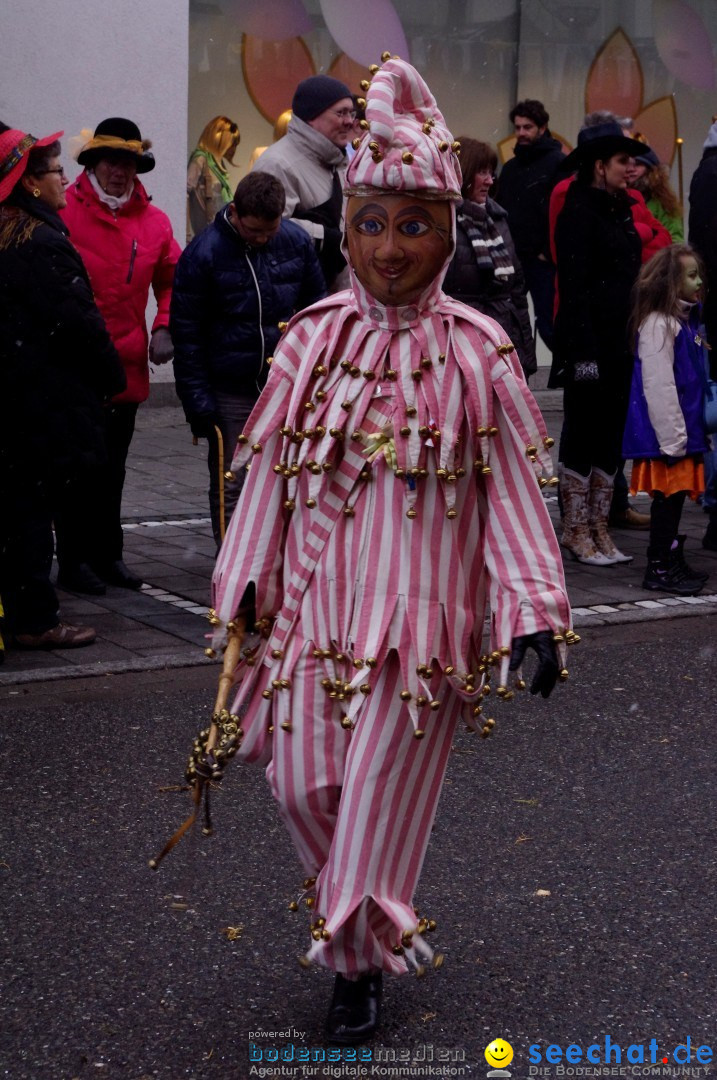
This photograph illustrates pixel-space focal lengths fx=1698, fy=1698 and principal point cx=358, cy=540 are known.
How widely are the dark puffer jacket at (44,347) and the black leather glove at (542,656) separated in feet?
11.9

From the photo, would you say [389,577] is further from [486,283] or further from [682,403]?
[486,283]

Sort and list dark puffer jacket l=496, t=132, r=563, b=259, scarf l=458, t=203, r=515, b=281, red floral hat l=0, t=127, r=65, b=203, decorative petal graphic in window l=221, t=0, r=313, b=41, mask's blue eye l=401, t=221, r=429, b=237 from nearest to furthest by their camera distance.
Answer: mask's blue eye l=401, t=221, r=429, b=237 < red floral hat l=0, t=127, r=65, b=203 < scarf l=458, t=203, r=515, b=281 < dark puffer jacket l=496, t=132, r=563, b=259 < decorative petal graphic in window l=221, t=0, r=313, b=41

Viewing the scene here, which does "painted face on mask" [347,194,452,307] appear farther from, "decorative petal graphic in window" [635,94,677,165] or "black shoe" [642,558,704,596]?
"decorative petal graphic in window" [635,94,677,165]

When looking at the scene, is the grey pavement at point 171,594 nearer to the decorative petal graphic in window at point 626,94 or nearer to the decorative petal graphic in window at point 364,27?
the decorative petal graphic in window at point 364,27

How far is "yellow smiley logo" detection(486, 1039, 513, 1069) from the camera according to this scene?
3641 millimetres

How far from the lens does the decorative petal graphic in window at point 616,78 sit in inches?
598

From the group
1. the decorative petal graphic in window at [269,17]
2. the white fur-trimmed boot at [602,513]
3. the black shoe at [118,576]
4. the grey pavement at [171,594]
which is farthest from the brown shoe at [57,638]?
the decorative petal graphic in window at [269,17]

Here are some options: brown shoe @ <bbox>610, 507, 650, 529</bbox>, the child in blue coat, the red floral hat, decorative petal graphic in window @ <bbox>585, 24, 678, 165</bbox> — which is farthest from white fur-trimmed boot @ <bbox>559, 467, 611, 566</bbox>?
decorative petal graphic in window @ <bbox>585, 24, 678, 165</bbox>

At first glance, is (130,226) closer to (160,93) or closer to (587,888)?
(587,888)

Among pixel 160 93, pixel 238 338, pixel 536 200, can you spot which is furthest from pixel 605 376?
pixel 160 93

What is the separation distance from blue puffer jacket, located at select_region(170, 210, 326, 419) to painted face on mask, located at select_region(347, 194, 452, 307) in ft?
12.2

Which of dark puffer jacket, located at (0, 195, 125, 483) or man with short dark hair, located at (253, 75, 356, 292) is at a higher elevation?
man with short dark hair, located at (253, 75, 356, 292)

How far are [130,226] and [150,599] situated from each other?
174cm

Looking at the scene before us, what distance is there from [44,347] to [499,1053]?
3908mm
